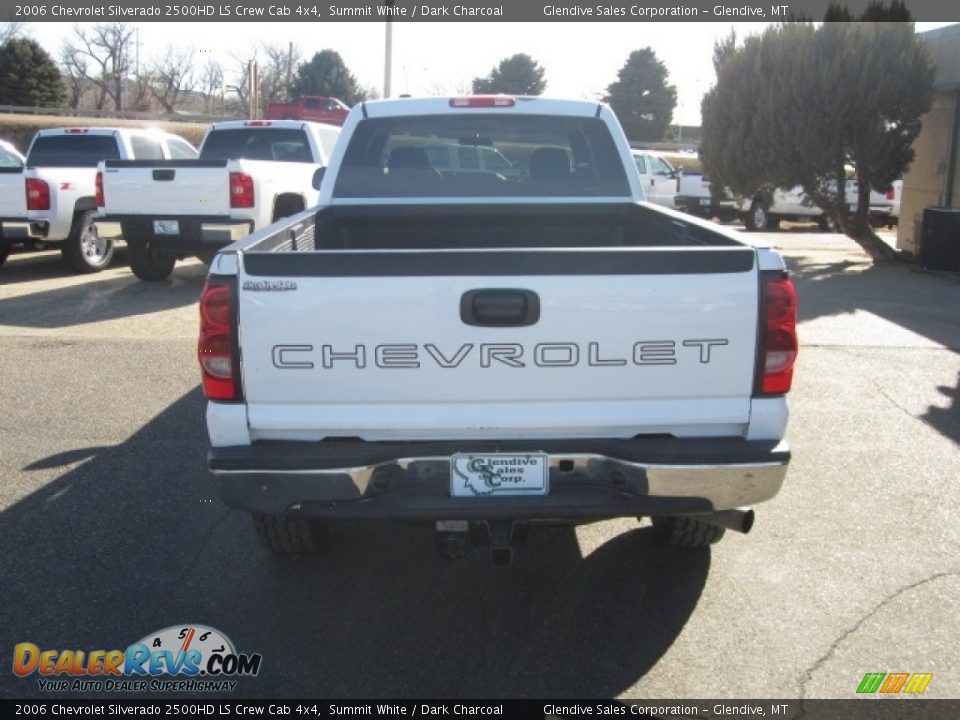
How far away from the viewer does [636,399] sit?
3525 mm

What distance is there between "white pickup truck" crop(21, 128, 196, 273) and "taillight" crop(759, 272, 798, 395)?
33.3 ft

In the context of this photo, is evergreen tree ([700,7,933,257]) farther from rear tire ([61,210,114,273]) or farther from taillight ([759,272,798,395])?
taillight ([759,272,798,395])

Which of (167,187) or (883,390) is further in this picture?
(167,187)

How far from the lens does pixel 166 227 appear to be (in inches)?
461

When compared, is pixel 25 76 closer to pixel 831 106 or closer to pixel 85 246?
pixel 85 246

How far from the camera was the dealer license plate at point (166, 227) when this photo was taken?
11664mm

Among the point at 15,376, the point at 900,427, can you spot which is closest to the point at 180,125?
the point at 15,376

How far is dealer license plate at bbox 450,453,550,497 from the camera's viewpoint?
345cm

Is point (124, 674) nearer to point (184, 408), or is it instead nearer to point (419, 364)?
point (419, 364)

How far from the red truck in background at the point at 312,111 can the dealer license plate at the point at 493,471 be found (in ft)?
116

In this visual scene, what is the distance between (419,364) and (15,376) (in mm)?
5565

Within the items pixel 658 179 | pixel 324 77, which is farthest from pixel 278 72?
pixel 658 179

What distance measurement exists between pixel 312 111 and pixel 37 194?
27576 millimetres

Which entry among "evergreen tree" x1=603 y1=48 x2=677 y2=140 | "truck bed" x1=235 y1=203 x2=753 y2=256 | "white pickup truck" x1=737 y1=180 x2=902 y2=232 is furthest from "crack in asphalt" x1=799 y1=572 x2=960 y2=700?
"evergreen tree" x1=603 y1=48 x2=677 y2=140
